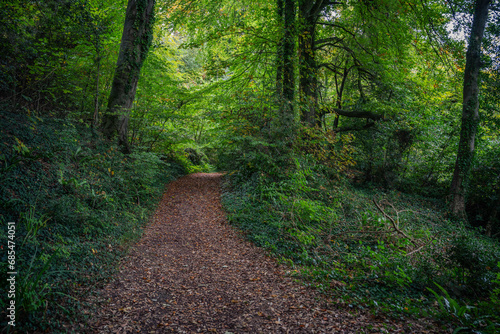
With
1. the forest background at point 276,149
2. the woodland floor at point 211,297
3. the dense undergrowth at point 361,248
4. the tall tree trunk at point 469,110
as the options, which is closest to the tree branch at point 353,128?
the forest background at point 276,149

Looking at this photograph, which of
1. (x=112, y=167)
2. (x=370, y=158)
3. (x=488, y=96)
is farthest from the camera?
(x=370, y=158)

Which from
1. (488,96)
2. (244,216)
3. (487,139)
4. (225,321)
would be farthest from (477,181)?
(225,321)

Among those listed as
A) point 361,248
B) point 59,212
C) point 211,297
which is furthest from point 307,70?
point 59,212

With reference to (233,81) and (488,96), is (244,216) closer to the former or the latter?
(233,81)

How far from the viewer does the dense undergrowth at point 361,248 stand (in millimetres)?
3328

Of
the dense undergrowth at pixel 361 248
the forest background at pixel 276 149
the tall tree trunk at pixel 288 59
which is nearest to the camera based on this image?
the dense undergrowth at pixel 361 248

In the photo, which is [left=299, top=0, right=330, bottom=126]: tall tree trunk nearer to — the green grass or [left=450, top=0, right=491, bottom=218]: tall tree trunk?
the green grass

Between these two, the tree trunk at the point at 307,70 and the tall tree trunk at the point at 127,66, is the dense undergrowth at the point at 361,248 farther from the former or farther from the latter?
the tall tree trunk at the point at 127,66

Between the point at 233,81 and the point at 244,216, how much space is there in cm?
623

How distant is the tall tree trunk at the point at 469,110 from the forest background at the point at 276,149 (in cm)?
5

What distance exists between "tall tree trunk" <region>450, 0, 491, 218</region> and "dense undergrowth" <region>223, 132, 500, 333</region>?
126 centimetres

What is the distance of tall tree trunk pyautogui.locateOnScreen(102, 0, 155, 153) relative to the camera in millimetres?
7695

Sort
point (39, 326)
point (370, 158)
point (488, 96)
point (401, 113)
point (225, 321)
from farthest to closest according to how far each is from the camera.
→ point (370, 158)
point (401, 113)
point (488, 96)
point (225, 321)
point (39, 326)

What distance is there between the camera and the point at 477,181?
1057cm
